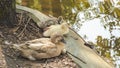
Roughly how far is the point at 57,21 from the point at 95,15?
2054 mm

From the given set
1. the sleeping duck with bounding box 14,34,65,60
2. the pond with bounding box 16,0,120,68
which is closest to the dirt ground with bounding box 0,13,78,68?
the sleeping duck with bounding box 14,34,65,60

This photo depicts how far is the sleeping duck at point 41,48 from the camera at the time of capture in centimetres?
410

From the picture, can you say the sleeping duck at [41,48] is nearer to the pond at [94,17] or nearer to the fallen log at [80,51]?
the fallen log at [80,51]

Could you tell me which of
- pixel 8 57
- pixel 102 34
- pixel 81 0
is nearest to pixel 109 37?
pixel 102 34

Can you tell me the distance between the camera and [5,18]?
4.69 metres

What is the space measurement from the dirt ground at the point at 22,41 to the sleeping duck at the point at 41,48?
0.22 ft

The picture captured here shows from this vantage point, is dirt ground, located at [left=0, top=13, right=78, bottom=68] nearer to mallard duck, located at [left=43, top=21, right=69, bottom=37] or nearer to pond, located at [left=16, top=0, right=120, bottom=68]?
mallard duck, located at [left=43, top=21, right=69, bottom=37]

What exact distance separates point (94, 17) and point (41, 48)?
2.95m

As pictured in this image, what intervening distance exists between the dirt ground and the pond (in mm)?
1372

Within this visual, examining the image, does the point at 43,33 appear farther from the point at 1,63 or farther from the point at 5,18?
the point at 1,63

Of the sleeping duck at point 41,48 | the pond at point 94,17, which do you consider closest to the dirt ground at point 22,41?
the sleeping duck at point 41,48

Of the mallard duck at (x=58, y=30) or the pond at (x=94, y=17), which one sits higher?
the mallard duck at (x=58, y=30)

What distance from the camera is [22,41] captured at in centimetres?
450

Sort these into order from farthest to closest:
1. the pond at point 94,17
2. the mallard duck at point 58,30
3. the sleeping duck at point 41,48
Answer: the pond at point 94,17 → the mallard duck at point 58,30 → the sleeping duck at point 41,48
